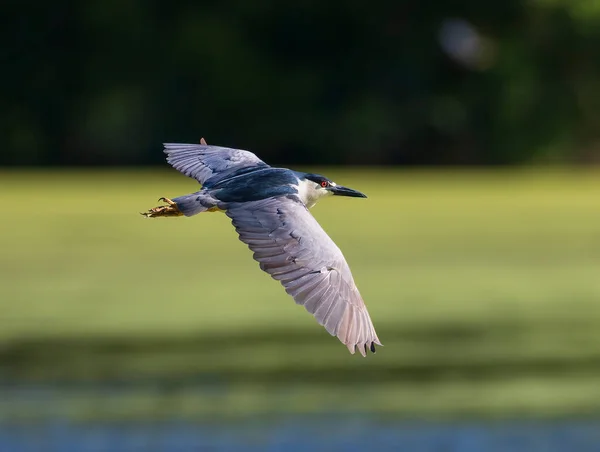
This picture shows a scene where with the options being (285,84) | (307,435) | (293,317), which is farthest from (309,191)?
(285,84)

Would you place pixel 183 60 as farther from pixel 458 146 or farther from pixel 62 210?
pixel 62 210

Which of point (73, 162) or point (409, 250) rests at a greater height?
point (409, 250)

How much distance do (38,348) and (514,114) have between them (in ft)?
48.8

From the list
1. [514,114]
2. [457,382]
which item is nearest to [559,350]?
[457,382]

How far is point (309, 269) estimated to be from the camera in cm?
421

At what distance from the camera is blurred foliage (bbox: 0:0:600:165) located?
848 inches

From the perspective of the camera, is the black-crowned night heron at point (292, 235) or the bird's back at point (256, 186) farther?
the bird's back at point (256, 186)

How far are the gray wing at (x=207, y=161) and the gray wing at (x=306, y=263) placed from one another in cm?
54

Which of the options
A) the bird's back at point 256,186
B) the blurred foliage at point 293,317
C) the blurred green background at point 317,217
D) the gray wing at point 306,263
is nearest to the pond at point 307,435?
the blurred green background at point 317,217

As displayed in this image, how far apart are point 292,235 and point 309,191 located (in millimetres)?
548

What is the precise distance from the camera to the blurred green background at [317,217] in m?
6.68

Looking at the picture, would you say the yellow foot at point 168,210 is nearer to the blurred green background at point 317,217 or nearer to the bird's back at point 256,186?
the bird's back at point 256,186

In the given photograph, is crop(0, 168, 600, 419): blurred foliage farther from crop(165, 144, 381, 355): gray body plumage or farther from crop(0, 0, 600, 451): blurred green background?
crop(165, 144, 381, 355): gray body plumage

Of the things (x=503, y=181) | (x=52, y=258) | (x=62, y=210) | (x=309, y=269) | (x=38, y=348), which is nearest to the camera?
(x=309, y=269)
